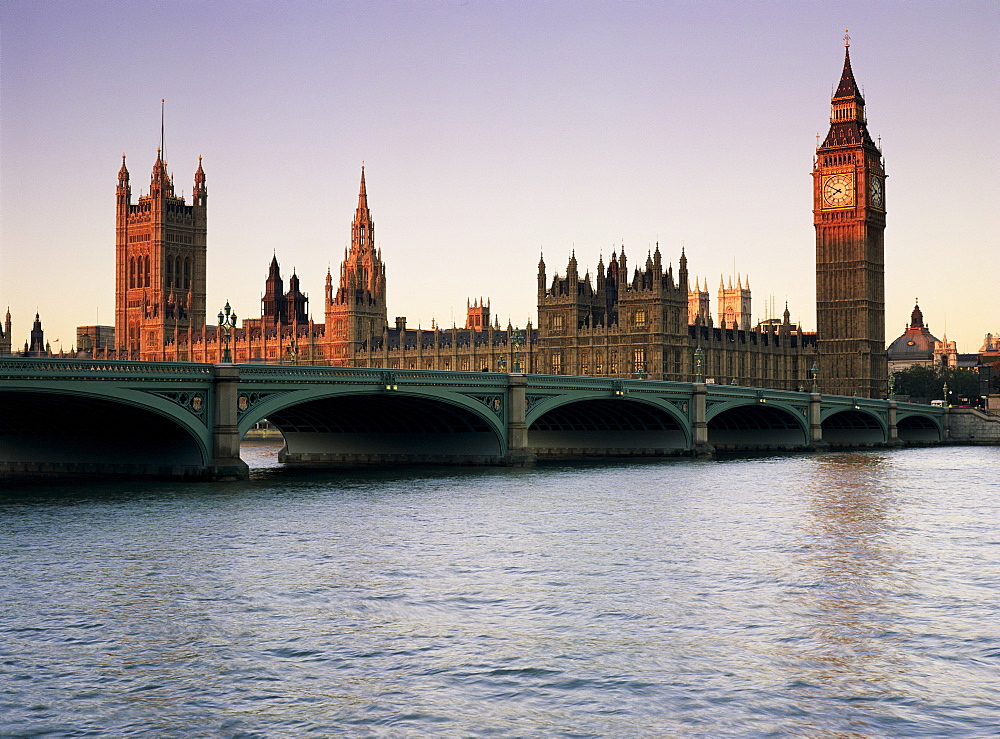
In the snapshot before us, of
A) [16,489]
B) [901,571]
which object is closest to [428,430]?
[16,489]

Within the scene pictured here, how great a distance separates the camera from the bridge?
51.9m

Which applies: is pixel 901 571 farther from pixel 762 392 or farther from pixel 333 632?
pixel 762 392

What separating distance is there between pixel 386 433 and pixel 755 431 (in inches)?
1563

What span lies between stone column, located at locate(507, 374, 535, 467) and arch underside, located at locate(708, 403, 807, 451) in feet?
105

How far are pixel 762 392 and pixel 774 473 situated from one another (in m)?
23.0

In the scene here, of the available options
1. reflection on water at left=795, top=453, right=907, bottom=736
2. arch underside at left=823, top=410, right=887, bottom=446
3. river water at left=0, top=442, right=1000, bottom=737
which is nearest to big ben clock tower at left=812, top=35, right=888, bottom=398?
arch underside at left=823, top=410, right=887, bottom=446

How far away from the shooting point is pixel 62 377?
47.6m

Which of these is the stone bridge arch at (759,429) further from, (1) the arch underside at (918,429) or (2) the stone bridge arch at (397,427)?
(2) the stone bridge arch at (397,427)

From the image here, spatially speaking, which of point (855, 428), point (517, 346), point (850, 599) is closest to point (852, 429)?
point (855, 428)

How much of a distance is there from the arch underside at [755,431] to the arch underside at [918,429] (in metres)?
29.4

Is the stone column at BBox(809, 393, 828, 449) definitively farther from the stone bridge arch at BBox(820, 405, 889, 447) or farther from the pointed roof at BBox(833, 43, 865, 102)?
the pointed roof at BBox(833, 43, 865, 102)

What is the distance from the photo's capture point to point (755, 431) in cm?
10338

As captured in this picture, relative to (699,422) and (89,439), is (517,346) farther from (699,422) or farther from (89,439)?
(89,439)

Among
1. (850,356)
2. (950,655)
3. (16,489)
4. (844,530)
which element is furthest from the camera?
(850,356)
